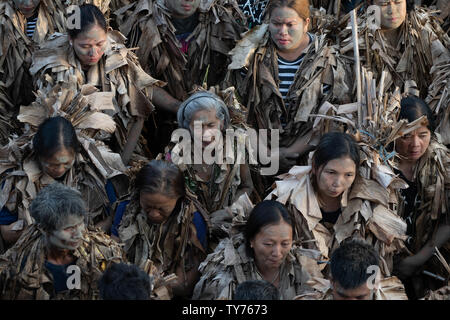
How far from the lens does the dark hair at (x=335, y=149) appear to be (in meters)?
5.73

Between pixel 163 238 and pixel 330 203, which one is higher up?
pixel 330 203

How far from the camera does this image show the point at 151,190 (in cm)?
574

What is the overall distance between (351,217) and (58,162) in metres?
1.49

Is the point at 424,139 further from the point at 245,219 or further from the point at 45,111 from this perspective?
the point at 45,111

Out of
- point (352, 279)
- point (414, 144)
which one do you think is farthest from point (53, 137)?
point (414, 144)

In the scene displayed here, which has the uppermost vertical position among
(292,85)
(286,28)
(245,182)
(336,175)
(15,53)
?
(286,28)

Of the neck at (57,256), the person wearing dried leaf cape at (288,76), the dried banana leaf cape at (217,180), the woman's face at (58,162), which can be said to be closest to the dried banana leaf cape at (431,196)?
the person wearing dried leaf cape at (288,76)

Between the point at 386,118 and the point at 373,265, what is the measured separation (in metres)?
1.28

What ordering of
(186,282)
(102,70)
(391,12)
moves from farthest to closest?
(391,12) → (102,70) → (186,282)

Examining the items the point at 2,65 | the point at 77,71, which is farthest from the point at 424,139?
the point at 2,65

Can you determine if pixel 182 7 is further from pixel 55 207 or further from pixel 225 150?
pixel 55 207

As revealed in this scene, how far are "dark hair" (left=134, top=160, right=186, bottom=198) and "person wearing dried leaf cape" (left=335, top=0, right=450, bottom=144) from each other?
64.8 inches

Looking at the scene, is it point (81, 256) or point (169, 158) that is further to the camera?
point (169, 158)

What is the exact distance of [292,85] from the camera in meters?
6.84
